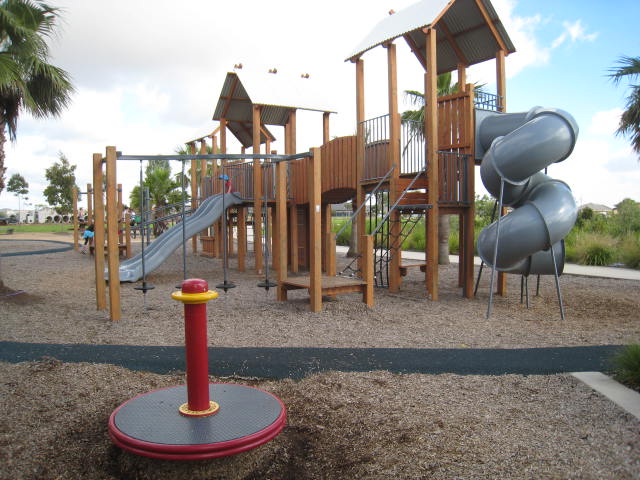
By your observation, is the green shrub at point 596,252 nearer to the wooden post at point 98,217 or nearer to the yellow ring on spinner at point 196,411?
the wooden post at point 98,217

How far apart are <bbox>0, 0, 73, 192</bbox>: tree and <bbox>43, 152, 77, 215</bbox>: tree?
131ft

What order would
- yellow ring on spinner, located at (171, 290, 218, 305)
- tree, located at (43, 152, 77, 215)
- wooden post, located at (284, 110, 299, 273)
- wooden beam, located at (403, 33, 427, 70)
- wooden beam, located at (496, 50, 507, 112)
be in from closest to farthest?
yellow ring on spinner, located at (171, 290, 218, 305) < wooden beam, located at (496, 50, 507, 112) < wooden beam, located at (403, 33, 427, 70) < wooden post, located at (284, 110, 299, 273) < tree, located at (43, 152, 77, 215)

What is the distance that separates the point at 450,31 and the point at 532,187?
4.86 meters

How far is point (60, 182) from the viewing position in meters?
47.2

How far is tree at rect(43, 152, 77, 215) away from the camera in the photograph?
155 feet

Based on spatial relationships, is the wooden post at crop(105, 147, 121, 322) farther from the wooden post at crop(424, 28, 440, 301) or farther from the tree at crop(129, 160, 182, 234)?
the tree at crop(129, 160, 182, 234)

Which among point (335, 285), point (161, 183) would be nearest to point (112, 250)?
point (335, 285)

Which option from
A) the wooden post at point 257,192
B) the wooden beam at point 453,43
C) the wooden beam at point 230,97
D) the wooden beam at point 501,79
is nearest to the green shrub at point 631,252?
the wooden beam at point 501,79

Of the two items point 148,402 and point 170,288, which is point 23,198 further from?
point 148,402

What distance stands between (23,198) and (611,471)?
285 feet

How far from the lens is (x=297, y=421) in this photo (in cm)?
377

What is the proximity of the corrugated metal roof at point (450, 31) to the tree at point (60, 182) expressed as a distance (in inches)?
1723

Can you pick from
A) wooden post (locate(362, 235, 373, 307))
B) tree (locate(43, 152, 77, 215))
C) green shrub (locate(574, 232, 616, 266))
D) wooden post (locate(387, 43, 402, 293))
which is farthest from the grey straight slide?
tree (locate(43, 152, 77, 215))

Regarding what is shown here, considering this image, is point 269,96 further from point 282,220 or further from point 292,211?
point 282,220
